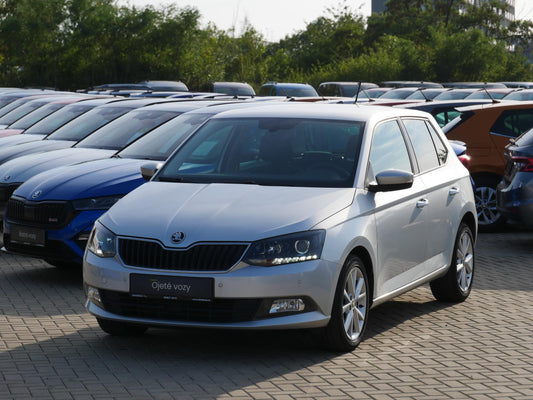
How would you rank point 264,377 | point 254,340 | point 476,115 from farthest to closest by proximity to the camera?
point 476,115 < point 254,340 < point 264,377

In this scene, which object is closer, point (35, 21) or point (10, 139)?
point (10, 139)

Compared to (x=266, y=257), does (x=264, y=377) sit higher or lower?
lower

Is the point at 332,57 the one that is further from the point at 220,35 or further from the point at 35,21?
the point at 35,21

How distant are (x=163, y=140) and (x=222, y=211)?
411cm

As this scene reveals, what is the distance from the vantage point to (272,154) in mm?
7434

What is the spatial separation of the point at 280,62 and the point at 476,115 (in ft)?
179

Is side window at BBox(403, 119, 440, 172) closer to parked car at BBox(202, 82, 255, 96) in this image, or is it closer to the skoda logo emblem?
the skoda logo emblem

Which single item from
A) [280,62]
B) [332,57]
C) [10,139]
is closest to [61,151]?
[10,139]

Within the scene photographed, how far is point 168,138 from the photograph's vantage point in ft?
34.6

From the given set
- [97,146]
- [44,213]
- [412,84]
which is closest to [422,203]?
[44,213]

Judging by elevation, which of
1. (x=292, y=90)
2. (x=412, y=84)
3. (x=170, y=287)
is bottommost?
(x=412, y=84)

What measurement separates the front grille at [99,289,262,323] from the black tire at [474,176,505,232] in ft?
26.1

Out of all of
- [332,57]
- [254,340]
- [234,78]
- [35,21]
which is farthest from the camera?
[332,57]

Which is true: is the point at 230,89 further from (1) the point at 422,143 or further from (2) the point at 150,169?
(2) the point at 150,169
